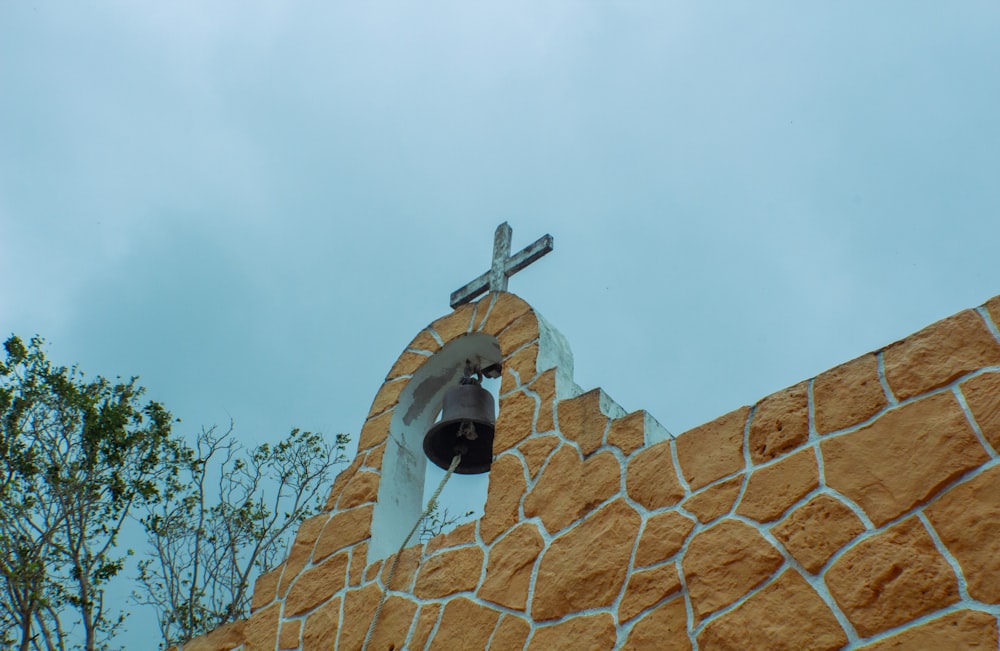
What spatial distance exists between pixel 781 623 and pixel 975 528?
609 mm

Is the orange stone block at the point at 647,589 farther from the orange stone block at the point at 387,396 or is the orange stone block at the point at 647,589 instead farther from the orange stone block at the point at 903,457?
the orange stone block at the point at 387,396

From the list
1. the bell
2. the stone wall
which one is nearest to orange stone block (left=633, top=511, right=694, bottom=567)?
the stone wall

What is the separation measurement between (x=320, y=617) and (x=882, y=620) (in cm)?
252

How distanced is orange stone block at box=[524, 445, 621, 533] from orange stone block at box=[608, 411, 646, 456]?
0.06 meters

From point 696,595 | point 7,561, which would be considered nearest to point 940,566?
point 696,595

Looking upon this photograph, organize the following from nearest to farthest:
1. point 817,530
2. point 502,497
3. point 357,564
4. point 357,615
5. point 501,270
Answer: point 817,530, point 502,497, point 357,615, point 357,564, point 501,270

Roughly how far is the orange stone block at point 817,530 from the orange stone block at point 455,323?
2339 mm

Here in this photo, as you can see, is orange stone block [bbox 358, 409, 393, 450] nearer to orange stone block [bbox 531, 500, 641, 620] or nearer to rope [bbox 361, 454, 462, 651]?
rope [bbox 361, 454, 462, 651]

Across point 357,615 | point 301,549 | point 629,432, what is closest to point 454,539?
point 357,615

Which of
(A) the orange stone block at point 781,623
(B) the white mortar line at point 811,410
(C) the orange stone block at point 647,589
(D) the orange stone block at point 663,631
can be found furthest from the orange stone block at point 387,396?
(A) the orange stone block at point 781,623

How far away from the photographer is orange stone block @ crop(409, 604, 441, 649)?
12.7 feet

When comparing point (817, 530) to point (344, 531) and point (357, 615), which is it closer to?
point (357, 615)

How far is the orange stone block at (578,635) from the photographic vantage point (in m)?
3.32

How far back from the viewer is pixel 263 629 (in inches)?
181
